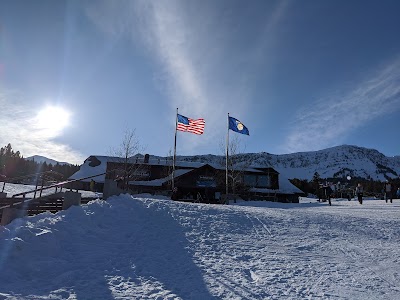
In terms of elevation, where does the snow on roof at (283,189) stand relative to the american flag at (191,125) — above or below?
below

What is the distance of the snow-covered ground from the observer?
5.75 meters

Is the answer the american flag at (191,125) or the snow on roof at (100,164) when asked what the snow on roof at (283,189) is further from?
the american flag at (191,125)

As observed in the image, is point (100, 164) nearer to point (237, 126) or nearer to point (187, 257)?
point (237, 126)

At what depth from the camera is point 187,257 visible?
7812mm

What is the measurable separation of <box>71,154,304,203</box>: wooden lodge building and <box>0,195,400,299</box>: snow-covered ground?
89.4ft

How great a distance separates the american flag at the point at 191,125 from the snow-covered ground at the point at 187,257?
1457 centimetres

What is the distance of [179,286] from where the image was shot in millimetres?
5965

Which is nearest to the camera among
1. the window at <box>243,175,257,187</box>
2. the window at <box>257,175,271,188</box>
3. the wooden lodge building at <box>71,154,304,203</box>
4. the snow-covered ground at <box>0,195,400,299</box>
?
the snow-covered ground at <box>0,195,400,299</box>

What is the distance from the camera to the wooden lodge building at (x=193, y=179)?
41.7 meters

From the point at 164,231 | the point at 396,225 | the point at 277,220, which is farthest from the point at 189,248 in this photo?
the point at 396,225

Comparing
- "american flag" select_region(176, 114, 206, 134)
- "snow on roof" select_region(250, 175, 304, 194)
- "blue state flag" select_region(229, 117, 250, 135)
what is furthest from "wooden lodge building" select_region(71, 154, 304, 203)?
"american flag" select_region(176, 114, 206, 134)

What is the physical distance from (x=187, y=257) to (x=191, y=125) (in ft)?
62.6

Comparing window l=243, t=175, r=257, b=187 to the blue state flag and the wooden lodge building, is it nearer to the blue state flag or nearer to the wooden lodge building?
the wooden lodge building

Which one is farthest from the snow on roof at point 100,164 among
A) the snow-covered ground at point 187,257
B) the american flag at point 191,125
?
the snow-covered ground at point 187,257
